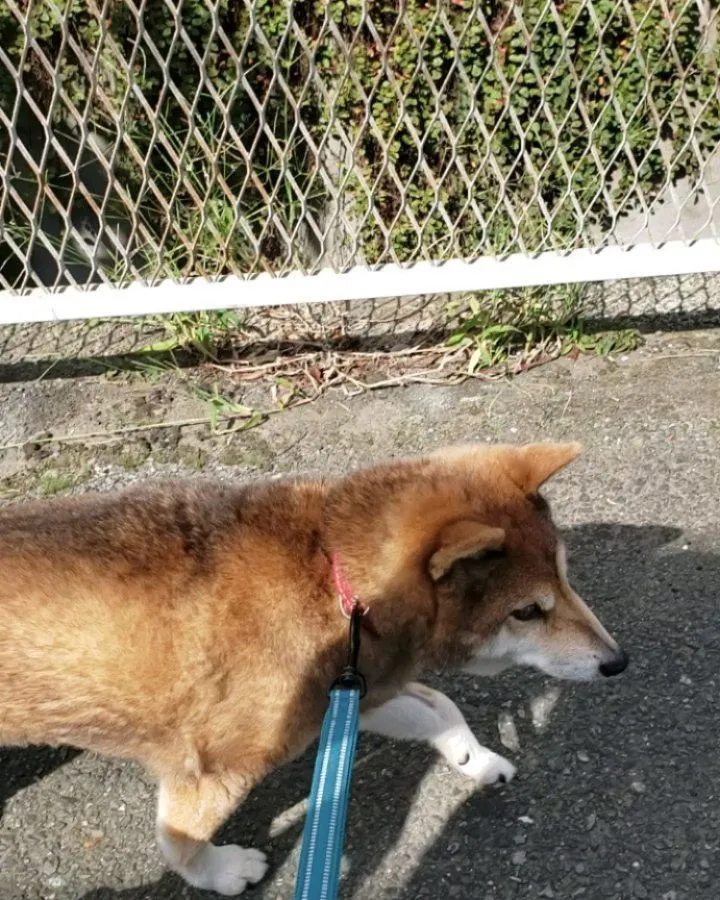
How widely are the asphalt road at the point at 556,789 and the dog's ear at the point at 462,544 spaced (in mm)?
1019

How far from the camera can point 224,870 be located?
9.37ft

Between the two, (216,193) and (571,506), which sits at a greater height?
(216,193)

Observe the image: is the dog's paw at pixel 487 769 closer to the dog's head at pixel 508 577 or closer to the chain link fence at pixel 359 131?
the dog's head at pixel 508 577

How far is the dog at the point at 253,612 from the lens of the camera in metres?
2.47

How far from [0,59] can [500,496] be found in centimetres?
346

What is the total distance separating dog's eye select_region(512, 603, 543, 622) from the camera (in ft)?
8.68

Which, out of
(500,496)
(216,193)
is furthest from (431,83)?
(500,496)

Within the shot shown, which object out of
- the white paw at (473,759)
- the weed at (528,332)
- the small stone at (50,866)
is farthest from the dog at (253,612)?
the weed at (528,332)

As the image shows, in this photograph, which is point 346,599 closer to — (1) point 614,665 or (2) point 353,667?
(2) point 353,667

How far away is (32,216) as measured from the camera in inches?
179

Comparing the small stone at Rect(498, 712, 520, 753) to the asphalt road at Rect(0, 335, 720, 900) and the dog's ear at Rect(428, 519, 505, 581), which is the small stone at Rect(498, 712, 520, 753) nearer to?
the asphalt road at Rect(0, 335, 720, 900)

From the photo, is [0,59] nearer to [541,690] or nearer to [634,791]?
[541,690]

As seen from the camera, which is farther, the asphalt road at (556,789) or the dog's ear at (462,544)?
the asphalt road at (556,789)

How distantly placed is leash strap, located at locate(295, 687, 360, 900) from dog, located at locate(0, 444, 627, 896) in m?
0.32
